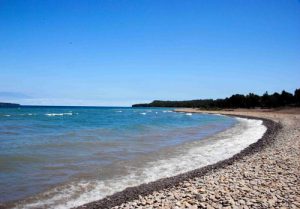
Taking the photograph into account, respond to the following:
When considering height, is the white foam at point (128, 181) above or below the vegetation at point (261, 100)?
below

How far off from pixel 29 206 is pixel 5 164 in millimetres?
6445

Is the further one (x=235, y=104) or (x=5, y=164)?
(x=235, y=104)

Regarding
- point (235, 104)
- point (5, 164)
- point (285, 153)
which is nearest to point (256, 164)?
point (285, 153)

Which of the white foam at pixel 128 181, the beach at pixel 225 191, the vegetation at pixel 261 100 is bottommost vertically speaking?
the white foam at pixel 128 181

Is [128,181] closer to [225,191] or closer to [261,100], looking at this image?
[225,191]

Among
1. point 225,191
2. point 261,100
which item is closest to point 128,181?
point 225,191

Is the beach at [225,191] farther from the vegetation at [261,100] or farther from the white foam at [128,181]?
the vegetation at [261,100]

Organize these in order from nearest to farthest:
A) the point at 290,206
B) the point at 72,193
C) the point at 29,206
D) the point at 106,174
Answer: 1. the point at 290,206
2. the point at 29,206
3. the point at 72,193
4. the point at 106,174

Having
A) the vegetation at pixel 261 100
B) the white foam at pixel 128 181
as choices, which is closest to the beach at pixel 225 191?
the white foam at pixel 128 181

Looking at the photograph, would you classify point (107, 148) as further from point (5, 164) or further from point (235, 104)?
point (235, 104)

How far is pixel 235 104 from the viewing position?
138m

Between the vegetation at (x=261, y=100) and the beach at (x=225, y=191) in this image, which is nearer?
the beach at (x=225, y=191)

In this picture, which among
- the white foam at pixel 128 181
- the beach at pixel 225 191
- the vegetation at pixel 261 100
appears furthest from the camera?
the vegetation at pixel 261 100

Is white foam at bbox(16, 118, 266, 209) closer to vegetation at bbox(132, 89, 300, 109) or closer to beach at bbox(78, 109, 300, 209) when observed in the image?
beach at bbox(78, 109, 300, 209)
